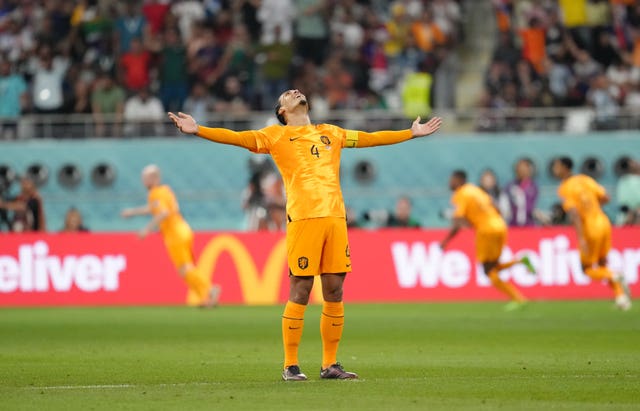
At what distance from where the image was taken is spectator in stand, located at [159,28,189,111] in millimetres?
28906

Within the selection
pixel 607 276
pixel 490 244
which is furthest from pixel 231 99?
pixel 607 276

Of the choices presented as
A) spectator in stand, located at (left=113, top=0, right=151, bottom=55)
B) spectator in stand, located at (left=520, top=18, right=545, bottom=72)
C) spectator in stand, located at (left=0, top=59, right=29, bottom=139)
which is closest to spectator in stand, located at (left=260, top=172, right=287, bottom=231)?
spectator in stand, located at (left=113, top=0, right=151, bottom=55)

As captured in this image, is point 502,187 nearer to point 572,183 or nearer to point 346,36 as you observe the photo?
point 346,36

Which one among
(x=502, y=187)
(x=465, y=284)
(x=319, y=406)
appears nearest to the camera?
(x=319, y=406)

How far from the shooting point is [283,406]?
9695 millimetres

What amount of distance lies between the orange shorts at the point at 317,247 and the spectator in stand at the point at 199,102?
17.0m

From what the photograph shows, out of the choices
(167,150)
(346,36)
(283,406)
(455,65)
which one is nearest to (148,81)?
(167,150)

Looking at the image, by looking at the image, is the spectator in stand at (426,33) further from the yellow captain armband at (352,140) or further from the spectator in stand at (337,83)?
the yellow captain armband at (352,140)

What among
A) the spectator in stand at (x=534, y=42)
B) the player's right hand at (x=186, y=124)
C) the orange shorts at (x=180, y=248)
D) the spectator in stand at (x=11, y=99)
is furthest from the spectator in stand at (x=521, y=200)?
the player's right hand at (x=186, y=124)

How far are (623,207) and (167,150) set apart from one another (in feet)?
29.6

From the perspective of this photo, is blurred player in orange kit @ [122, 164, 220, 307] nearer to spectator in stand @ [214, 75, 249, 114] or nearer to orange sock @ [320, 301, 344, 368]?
spectator in stand @ [214, 75, 249, 114]

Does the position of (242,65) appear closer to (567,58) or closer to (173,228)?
(567,58)

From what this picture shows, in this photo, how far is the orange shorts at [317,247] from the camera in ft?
37.7

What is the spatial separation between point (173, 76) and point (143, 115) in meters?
0.97
